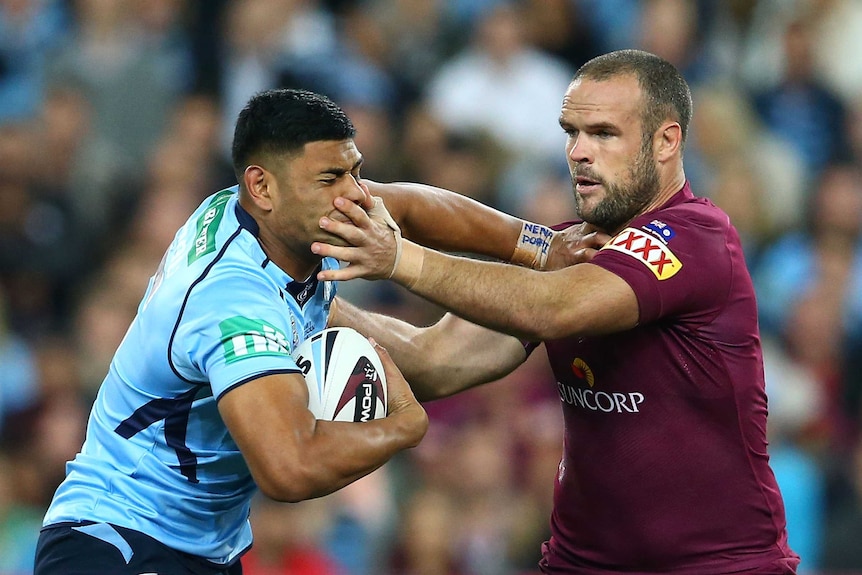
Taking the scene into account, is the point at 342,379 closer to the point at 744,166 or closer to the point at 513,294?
the point at 513,294

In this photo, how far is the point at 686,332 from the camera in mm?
5156

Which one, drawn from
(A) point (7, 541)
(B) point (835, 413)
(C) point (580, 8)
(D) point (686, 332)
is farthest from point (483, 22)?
(D) point (686, 332)

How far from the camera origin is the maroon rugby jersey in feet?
16.9

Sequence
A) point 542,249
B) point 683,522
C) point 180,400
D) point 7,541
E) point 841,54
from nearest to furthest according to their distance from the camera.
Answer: point 180,400 → point 683,522 → point 542,249 → point 7,541 → point 841,54

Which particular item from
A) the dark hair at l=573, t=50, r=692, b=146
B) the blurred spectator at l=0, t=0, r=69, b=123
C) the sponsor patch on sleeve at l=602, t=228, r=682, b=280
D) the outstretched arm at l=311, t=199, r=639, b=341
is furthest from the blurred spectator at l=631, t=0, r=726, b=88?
the outstretched arm at l=311, t=199, r=639, b=341

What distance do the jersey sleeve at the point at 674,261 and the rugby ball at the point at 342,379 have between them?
0.90 m

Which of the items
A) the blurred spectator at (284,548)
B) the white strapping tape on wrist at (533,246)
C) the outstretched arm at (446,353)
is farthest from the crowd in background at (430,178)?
the white strapping tape on wrist at (533,246)

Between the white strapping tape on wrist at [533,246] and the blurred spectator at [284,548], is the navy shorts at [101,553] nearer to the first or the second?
the white strapping tape on wrist at [533,246]

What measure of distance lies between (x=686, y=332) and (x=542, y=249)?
0.92 metres

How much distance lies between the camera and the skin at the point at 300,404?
443 cm

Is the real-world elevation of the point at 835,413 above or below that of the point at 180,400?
above

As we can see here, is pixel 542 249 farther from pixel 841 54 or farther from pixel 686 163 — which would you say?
pixel 841 54

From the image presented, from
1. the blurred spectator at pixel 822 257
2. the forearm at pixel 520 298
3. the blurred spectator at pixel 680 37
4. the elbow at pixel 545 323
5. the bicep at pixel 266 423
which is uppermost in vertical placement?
the blurred spectator at pixel 680 37

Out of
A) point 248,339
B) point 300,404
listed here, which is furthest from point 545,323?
point 248,339
